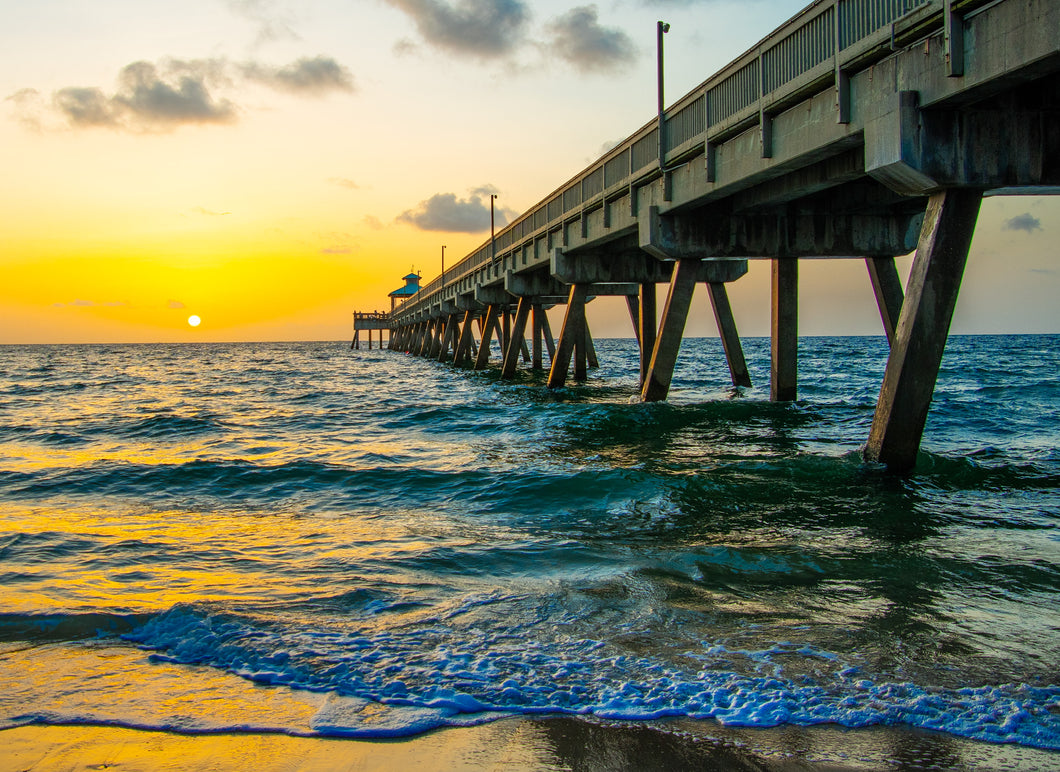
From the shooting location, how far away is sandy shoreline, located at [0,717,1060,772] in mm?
3379

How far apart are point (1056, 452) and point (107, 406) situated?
26.1 metres

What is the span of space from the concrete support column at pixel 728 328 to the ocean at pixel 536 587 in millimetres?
10297

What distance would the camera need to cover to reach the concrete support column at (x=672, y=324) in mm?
17922

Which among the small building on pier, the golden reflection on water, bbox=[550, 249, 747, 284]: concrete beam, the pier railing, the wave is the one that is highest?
the small building on pier

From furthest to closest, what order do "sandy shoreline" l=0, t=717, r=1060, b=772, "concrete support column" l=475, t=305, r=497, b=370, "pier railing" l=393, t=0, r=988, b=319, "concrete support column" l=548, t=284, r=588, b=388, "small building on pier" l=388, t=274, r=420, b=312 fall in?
"small building on pier" l=388, t=274, r=420, b=312 → "concrete support column" l=475, t=305, r=497, b=370 → "concrete support column" l=548, t=284, r=588, b=388 → "pier railing" l=393, t=0, r=988, b=319 → "sandy shoreline" l=0, t=717, r=1060, b=772

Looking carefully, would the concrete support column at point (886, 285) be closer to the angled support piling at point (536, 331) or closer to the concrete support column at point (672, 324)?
the concrete support column at point (672, 324)

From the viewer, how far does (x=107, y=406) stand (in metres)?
25.9

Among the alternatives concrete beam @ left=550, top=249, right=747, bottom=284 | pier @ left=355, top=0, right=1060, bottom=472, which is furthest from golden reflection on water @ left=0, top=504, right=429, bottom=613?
concrete beam @ left=550, top=249, right=747, bottom=284

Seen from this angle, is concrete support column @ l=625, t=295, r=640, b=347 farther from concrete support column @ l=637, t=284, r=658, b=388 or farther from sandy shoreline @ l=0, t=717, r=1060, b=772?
sandy shoreline @ l=0, t=717, r=1060, b=772

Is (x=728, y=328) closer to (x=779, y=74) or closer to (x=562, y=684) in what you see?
(x=779, y=74)

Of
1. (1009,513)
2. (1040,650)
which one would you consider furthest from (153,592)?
(1009,513)

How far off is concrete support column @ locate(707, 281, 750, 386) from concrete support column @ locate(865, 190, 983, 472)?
1383 cm

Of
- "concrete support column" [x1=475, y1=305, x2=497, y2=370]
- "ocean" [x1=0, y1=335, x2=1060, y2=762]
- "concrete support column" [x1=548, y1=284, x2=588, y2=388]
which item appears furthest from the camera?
"concrete support column" [x1=475, y1=305, x2=497, y2=370]

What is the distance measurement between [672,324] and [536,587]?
12912mm
